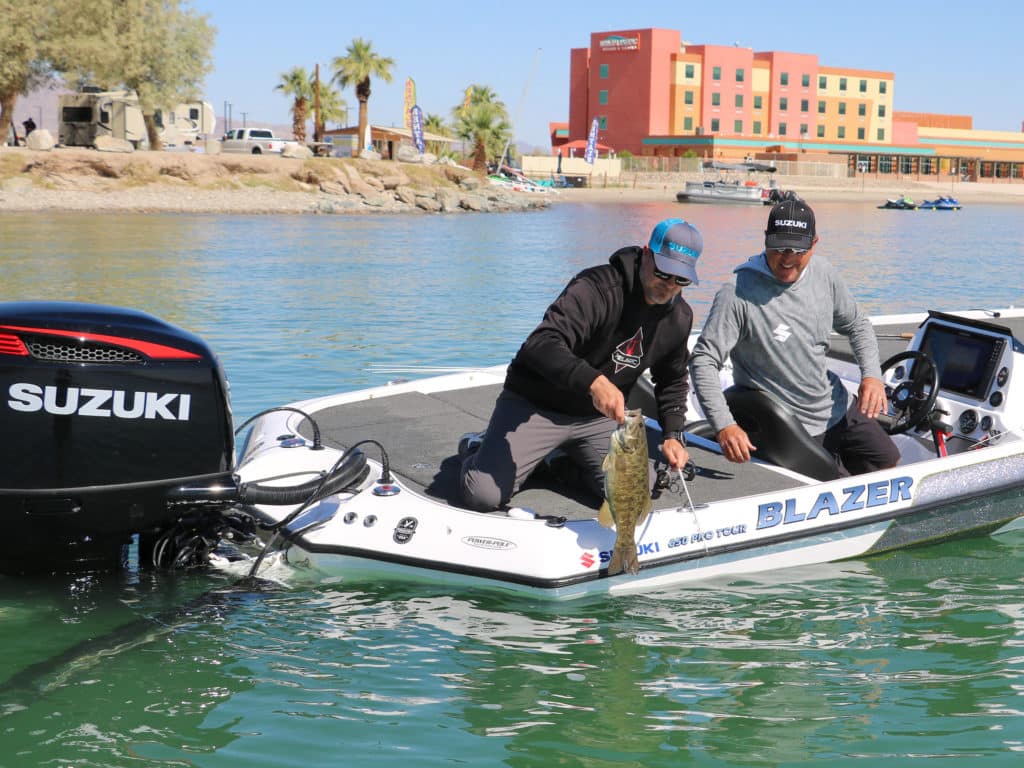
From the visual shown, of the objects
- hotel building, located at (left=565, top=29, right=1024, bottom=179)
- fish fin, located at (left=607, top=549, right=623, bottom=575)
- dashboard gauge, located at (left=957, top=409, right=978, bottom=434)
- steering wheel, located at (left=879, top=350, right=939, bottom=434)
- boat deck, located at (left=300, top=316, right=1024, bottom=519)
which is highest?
hotel building, located at (left=565, top=29, right=1024, bottom=179)

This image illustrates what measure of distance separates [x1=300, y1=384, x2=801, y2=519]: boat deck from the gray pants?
199mm

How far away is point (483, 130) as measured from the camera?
79875 mm

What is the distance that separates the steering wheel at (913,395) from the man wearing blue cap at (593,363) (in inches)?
73.9

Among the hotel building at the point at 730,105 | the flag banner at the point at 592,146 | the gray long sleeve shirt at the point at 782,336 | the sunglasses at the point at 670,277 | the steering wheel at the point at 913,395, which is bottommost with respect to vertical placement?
the steering wheel at the point at 913,395

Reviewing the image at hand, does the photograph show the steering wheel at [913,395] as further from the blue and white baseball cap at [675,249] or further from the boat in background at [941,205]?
the boat in background at [941,205]

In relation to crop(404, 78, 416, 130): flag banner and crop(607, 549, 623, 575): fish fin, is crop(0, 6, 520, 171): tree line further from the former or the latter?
crop(607, 549, 623, 575): fish fin

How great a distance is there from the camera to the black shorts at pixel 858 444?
651 cm

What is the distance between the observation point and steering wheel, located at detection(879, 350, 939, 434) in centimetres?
695

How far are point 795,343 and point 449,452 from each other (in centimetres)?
210

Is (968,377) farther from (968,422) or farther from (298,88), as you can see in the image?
(298,88)

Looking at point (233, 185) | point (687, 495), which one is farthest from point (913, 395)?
point (233, 185)

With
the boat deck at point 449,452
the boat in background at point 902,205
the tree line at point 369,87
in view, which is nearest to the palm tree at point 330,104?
the tree line at point 369,87

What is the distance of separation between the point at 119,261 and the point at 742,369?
2365cm

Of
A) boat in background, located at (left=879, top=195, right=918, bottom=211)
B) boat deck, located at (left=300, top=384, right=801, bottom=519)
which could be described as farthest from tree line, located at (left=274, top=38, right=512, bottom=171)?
boat deck, located at (left=300, top=384, right=801, bottom=519)
